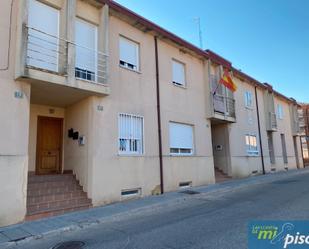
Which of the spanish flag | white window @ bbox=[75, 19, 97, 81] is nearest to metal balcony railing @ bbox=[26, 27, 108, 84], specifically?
white window @ bbox=[75, 19, 97, 81]

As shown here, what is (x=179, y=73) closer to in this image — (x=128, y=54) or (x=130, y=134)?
(x=128, y=54)

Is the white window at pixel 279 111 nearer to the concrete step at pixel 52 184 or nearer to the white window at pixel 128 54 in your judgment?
the white window at pixel 128 54

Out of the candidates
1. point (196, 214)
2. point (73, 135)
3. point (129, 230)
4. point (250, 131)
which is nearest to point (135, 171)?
point (73, 135)

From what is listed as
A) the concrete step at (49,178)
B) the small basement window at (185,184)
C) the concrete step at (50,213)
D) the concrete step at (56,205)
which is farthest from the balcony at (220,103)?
the concrete step at (50,213)

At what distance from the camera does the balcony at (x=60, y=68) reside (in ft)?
27.0

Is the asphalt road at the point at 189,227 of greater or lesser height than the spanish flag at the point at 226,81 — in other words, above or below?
below

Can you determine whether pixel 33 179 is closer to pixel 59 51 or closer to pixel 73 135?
pixel 73 135

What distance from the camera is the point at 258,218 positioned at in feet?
23.2

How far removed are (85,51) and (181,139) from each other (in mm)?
6301

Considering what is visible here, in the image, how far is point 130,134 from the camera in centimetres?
1126

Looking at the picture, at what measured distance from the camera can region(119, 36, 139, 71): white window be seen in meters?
11.6

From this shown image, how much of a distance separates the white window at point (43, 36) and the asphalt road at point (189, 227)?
543cm

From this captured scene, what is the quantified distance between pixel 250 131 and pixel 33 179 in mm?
15926

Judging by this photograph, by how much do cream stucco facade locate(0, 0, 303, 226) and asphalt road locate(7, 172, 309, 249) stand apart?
7.48 feet
